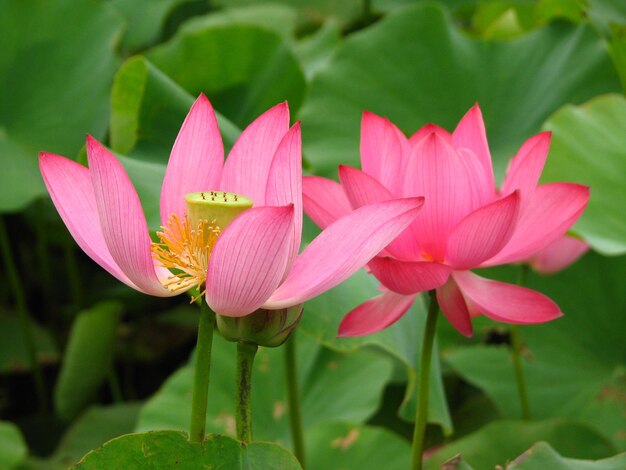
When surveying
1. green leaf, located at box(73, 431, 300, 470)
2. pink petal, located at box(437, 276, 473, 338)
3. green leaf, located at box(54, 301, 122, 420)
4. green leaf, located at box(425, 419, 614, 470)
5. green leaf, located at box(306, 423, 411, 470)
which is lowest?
green leaf, located at box(54, 301, 122, 420)

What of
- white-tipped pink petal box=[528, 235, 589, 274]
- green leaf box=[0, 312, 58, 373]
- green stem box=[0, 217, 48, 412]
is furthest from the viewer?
green leaf box=[0, 312, 58, 373]

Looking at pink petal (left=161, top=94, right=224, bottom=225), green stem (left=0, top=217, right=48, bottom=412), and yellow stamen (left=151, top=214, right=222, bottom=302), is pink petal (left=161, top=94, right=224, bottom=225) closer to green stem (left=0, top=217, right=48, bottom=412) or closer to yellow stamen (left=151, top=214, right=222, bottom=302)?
yellow stamen (left=151, top=214, right=222, bottom=302)

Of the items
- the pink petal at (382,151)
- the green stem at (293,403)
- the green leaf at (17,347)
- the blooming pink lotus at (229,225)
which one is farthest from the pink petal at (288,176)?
the green leaf at (17,347)

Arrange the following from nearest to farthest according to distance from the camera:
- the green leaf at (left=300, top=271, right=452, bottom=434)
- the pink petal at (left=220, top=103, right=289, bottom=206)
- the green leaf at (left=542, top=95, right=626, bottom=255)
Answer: the pink petal at (left=220, top=103, right=289, bottom=206) < the green leaf at (left=300, top=271, right=452, bottom=434) < the green leaf at (left=542, top=95, right=626, bottom=255)

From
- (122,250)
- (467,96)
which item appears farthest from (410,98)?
(122,250)

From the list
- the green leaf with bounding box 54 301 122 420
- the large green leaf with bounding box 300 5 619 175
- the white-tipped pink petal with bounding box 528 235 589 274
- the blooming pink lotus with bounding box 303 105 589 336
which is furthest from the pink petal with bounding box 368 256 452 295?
the green leaf with bounding box 54 301 122 420

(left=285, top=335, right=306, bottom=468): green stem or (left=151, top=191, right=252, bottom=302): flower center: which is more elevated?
(left=151, top=191, right=252, bottom=302): flower center

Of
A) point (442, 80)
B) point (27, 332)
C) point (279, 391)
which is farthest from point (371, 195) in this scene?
point (27, 332)

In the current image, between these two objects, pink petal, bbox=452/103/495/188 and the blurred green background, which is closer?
pink petal, bbox=452/103/495/188
